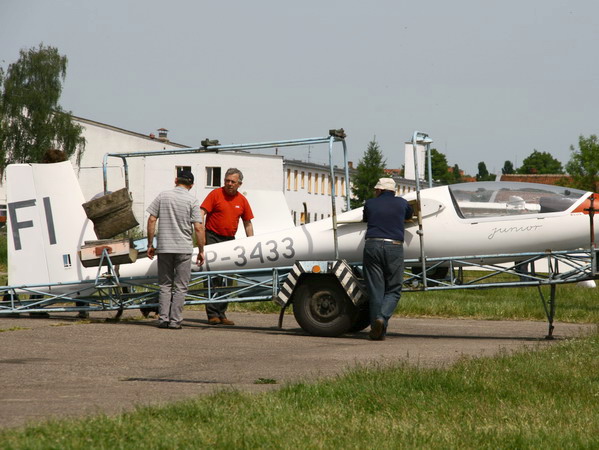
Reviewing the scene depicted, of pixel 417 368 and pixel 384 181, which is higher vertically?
pixel 384 181

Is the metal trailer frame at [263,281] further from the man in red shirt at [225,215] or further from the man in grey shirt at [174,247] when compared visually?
the man in red shirt at [225,215]

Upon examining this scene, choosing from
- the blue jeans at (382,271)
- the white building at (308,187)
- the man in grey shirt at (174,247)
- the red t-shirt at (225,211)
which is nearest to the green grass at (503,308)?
the red t-shirt at (225,211)

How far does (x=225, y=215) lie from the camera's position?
44.5 ft

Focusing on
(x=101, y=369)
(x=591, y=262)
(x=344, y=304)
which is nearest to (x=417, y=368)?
(x=101, y=369)

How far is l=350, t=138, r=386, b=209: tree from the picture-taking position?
9875cm

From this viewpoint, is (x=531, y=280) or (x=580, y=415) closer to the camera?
(x=580, y=415)

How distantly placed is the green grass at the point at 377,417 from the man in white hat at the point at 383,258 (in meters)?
3.83

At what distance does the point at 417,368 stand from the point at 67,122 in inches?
2735

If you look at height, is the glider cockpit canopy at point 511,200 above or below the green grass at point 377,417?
above

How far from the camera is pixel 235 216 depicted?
1358 centimetres

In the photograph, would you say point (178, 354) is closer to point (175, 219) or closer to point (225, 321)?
point (175, 219)

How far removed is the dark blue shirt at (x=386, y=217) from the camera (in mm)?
11891

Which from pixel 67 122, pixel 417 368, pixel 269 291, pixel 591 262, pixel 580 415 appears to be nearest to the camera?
pixel 580 415

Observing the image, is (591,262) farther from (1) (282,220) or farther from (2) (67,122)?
(2) (67,122)
